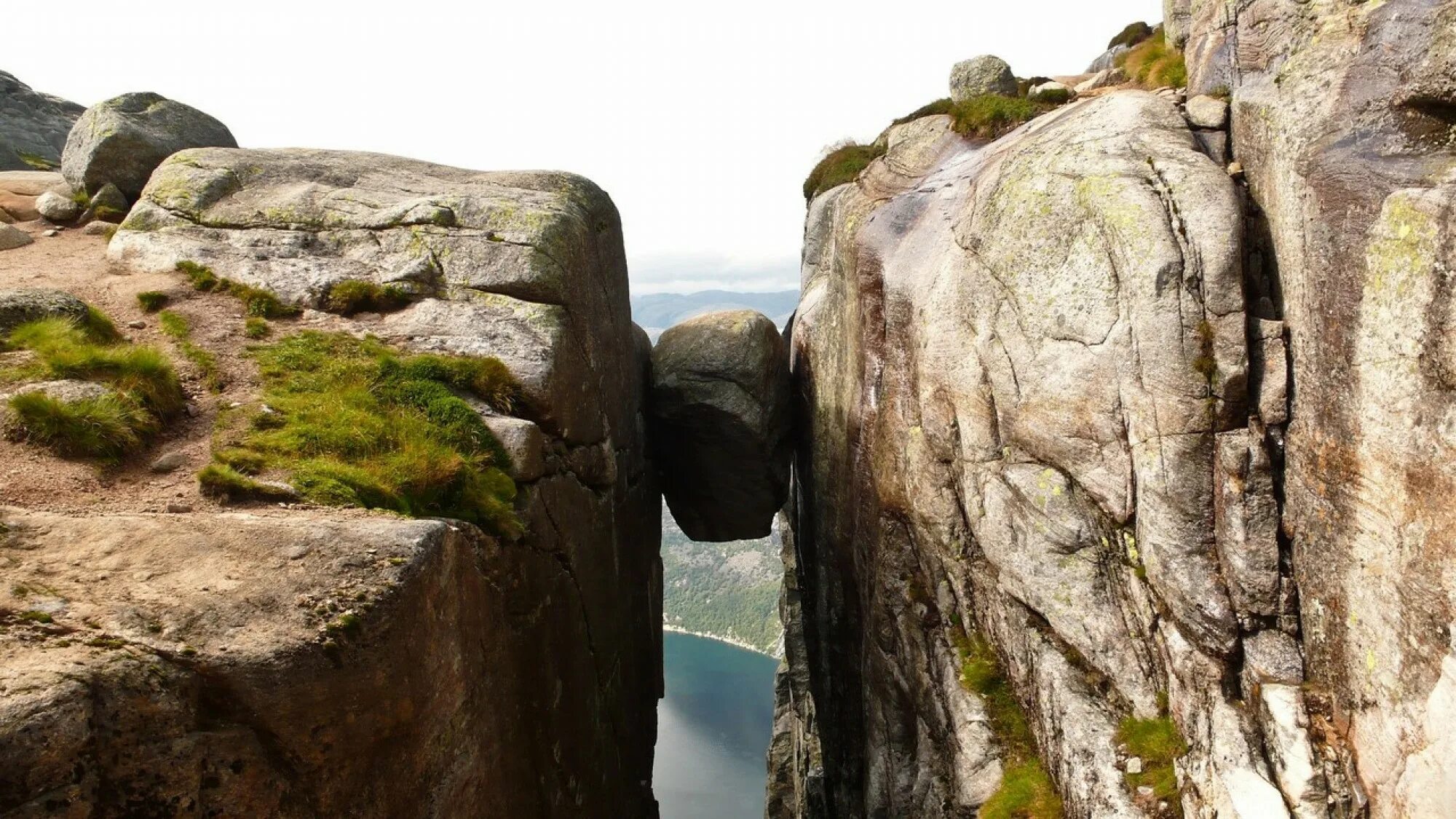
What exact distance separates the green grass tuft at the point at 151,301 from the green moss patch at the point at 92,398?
163 centimetres

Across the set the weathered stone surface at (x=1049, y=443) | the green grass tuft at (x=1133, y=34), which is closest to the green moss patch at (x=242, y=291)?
the weathered stone surface at (x=1049, y=443)

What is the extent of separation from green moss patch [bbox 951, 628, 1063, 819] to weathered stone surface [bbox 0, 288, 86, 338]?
1627 cm

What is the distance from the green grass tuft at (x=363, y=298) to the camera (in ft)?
49.5

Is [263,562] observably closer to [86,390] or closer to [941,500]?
[86,390]

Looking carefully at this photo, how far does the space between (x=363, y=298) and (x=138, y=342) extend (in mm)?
3651

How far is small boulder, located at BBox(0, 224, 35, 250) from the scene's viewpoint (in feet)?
60.8

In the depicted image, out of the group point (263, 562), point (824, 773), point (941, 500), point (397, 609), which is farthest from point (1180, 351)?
point (824, 773)

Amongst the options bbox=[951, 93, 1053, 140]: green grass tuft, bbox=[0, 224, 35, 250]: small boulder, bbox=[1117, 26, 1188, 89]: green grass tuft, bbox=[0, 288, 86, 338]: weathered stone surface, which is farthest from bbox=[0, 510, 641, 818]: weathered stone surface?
bbox=[1117, 26, 1188, 89]: green grass tuft

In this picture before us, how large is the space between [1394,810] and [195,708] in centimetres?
1209

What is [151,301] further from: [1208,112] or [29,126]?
[29,126]

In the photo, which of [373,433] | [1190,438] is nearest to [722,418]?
[373,433]

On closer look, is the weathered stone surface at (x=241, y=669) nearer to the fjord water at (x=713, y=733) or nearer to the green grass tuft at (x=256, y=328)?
the green grass tuft at (x=256, y=328)

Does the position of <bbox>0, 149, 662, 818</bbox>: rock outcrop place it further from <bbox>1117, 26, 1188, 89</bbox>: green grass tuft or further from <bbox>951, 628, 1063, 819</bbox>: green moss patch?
<bbox>1117, 26, 1188, 89</bbox>: green grass tuft

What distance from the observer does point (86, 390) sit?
34.5 feet
